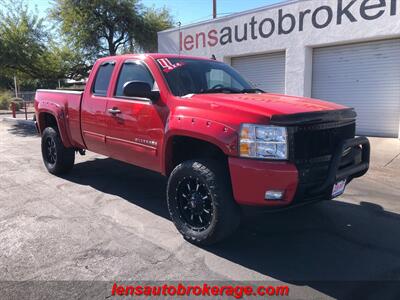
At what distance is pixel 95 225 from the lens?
446cm

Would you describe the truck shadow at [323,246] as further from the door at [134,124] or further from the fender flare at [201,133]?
the fender flare at [201,133]

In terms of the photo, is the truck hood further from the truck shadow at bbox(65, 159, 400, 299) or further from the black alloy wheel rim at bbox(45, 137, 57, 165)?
the black alloy wheel rim at bbox(45, 137, 57, 165)

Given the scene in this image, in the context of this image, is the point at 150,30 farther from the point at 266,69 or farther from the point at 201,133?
the point at 201,133

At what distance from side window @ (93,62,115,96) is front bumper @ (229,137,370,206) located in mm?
2724

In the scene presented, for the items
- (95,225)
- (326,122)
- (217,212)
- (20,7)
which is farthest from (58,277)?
(20,7)

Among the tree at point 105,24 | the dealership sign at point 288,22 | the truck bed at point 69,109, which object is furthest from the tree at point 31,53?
the truck bed at point 69,109

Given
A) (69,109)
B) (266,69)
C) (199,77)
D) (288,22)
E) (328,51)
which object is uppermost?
(288,22)

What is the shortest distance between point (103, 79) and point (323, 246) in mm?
3691

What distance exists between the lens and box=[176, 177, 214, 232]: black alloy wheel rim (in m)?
3.81

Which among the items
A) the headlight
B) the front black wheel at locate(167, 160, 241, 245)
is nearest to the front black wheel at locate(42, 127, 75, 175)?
the front black wheel at locate(167, 160, 241, 245)

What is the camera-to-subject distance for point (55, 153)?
21.7 feet

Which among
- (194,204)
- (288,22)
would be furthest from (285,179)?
(288,22)

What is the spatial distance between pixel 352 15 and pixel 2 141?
10.8 meters

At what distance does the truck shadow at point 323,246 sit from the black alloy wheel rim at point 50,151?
5.95 ft
